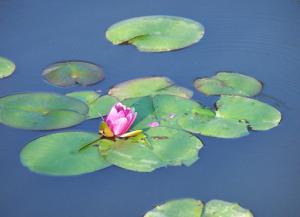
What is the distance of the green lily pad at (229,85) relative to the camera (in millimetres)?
2502

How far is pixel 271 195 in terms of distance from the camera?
206 centimetres

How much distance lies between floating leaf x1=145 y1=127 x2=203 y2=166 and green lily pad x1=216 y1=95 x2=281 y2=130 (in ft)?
0.67

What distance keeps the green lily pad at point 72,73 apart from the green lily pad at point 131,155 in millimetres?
471

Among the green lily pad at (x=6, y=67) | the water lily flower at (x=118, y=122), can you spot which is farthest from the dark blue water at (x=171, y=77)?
the water lily flower at (x=118, y=122)

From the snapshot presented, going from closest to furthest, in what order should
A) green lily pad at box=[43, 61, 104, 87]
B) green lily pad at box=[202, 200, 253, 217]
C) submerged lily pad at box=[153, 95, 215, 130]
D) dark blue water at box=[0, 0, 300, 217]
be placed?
1. green lily pad at box=[202, 200, 253, 217]
2. dark blue water at box=[0, 0, 300, 217]
3. submerged lily pad at box=[153, 95, 215, 130]
4. green lily pad at box=[43, 61, 104, 87]

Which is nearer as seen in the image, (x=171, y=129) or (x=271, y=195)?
(x=271, y=195)

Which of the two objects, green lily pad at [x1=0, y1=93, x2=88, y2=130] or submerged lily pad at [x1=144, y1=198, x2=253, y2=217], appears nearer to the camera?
submerged lily pad at [x1=144, y1=198, x2=253, y2=217]

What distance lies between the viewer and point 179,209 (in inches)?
76.5

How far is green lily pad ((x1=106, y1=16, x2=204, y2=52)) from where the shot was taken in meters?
2.82

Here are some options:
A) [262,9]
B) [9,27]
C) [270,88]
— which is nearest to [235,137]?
[270,88]

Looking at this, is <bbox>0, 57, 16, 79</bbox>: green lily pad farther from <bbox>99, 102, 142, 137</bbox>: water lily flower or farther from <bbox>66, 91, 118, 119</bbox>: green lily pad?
<bbox>99, 102, 142, 137</bbox>: water lily flower

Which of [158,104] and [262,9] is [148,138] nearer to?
[158,104]

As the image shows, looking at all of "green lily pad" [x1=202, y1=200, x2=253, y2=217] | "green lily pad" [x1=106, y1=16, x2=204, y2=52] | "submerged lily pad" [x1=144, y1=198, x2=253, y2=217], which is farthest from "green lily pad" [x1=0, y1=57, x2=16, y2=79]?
"green lily pad" [x1=202, y1=200, x2=253, y2=217]

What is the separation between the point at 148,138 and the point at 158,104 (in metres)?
0.22
